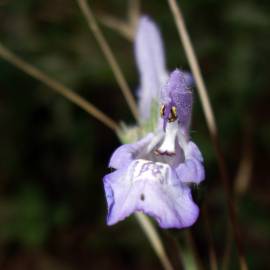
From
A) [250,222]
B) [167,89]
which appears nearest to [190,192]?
[167,89]

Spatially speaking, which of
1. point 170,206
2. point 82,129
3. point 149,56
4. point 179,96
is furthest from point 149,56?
point 82,129

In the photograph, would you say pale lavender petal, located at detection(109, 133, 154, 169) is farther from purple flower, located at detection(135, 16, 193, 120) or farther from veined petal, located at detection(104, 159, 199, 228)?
purple flower, located at detection(135, 16, 193, 120)

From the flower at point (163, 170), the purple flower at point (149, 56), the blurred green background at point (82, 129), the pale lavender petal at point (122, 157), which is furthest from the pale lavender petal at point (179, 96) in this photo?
the blurred green background at point (82, 129)

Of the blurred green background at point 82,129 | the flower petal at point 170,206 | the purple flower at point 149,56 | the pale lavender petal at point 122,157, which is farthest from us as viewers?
the blurred green background at point 82,129

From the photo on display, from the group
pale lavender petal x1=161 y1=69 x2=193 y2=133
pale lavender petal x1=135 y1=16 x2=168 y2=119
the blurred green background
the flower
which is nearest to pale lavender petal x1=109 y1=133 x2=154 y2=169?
the flower

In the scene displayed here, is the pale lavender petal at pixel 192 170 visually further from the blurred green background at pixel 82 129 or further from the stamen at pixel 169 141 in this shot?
the blurred green background at pixel 82 129
